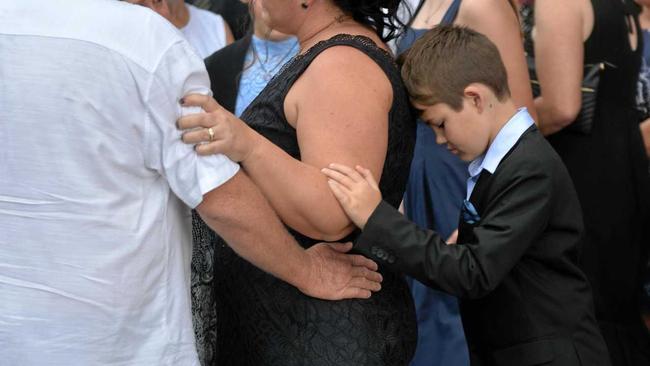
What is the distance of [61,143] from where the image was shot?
160 centimetres

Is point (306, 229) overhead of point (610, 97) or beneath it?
overhead

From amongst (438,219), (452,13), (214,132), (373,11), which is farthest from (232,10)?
(214,132)

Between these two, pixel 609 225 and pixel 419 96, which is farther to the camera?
pixel 609 225

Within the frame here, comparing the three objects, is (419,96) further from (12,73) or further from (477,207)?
(12,73)

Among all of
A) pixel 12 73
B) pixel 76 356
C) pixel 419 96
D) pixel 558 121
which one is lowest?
pixel 558 121

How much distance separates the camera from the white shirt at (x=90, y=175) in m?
1.58

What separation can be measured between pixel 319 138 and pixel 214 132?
27 cm

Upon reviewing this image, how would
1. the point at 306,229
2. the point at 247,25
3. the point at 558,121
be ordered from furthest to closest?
1. the point at 247,25
2. the point at 558,121
3. the point at 306,229

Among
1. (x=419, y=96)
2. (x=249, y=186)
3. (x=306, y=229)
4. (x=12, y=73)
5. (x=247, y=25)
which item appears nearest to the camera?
(x=12, y=73)

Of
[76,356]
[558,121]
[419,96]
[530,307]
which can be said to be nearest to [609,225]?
[558,121]

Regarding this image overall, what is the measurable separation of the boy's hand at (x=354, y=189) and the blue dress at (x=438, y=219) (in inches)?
45.0

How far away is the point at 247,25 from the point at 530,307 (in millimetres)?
2152

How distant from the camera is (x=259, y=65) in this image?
3576mm

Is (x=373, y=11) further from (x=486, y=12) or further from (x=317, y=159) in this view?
(x=486, y=12)
